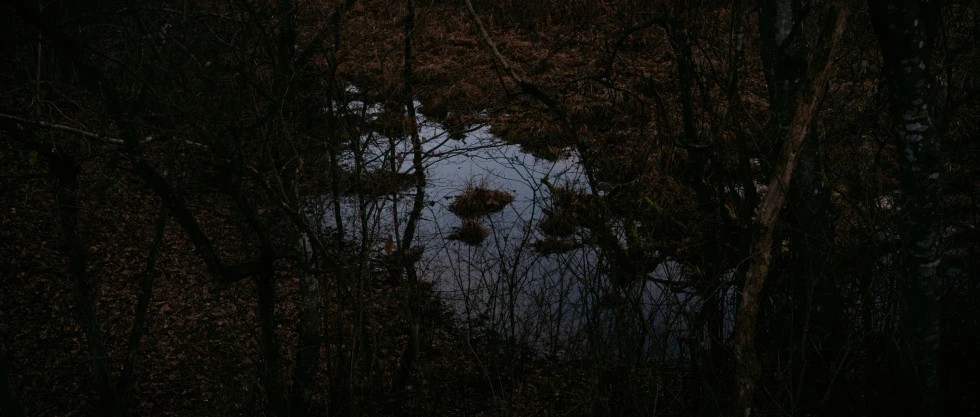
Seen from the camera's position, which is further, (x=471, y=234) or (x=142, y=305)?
(x=471, y=234)

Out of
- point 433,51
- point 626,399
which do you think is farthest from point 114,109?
point 433,51

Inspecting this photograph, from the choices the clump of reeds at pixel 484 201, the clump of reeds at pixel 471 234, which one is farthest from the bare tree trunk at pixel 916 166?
the clump of reeds at pixel 484 201

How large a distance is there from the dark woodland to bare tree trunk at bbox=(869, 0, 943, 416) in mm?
16

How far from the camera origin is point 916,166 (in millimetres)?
3883

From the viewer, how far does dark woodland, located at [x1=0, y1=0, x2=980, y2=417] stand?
4.68m

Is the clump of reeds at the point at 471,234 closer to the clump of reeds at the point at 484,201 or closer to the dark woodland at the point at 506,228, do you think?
the dark woodland at the point at 506,228

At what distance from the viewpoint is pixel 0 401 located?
21.9 ft

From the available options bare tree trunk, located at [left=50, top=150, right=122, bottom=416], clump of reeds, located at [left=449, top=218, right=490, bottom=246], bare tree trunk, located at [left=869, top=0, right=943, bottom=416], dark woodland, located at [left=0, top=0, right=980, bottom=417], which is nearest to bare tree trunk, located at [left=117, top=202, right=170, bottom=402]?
dark woodland, located at [left=0, top=0, right=980, bottom=417]

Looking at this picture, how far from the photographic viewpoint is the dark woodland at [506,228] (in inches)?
184

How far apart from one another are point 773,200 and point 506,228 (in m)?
4.56

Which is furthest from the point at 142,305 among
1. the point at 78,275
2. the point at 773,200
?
the point at 773,200

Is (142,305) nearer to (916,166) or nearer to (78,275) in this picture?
(78,275)

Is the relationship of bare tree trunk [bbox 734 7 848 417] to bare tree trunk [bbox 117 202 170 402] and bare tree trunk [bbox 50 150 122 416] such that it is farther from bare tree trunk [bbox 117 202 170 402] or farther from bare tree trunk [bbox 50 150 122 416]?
bare tree trunk [bbox 50 150 122 416]

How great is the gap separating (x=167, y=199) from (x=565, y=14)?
14.3 m
